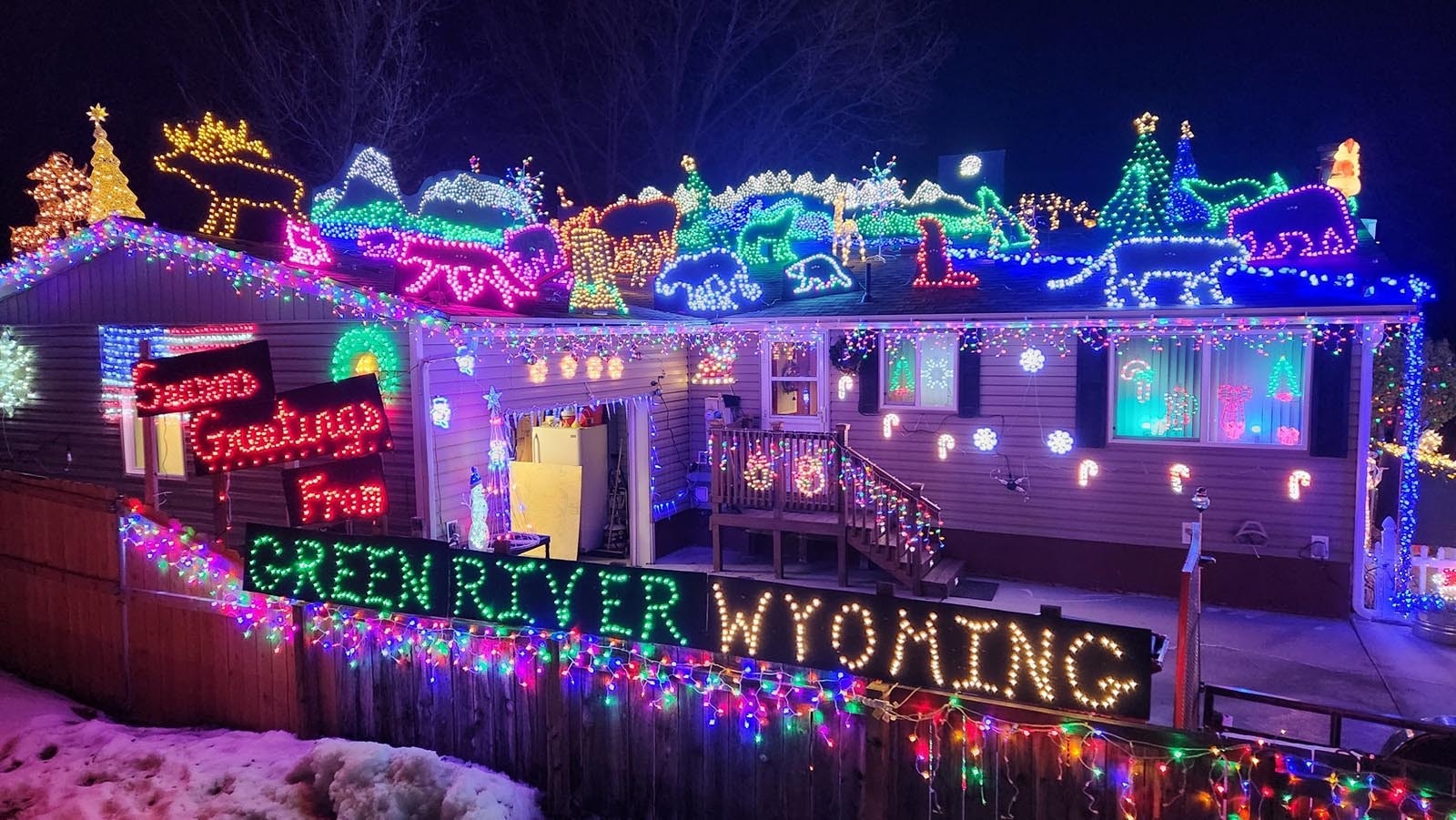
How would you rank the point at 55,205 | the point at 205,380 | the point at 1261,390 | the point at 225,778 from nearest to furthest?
the point at 225,778
the point at 205,380
the point at 1261,390
the point at 55,205

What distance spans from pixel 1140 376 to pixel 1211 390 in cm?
81

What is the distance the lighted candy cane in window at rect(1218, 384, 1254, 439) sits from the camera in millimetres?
10688

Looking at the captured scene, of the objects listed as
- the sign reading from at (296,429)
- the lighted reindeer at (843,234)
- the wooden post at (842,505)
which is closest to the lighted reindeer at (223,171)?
the sign reading from at (296,429)

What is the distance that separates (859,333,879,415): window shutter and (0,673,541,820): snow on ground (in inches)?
312

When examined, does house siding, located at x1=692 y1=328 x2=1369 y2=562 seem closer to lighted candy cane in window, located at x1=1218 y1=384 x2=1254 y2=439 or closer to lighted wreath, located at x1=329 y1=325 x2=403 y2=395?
lighted candy cane in window, located at x1=1218 y1=384 x2=1254 y2=439

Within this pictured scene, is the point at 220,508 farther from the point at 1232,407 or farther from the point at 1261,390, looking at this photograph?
the point at 1261,390

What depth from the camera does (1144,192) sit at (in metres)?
11.4

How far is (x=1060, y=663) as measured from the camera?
456cm

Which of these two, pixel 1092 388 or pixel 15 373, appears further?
pixel 15 373

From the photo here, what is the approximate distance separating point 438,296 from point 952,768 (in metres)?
7.54

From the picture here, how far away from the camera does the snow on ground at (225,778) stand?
229 inches

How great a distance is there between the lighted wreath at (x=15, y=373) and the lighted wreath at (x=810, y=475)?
1044 centimetres

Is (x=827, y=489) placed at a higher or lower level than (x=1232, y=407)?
lower

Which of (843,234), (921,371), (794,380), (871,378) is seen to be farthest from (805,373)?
(843,234)
